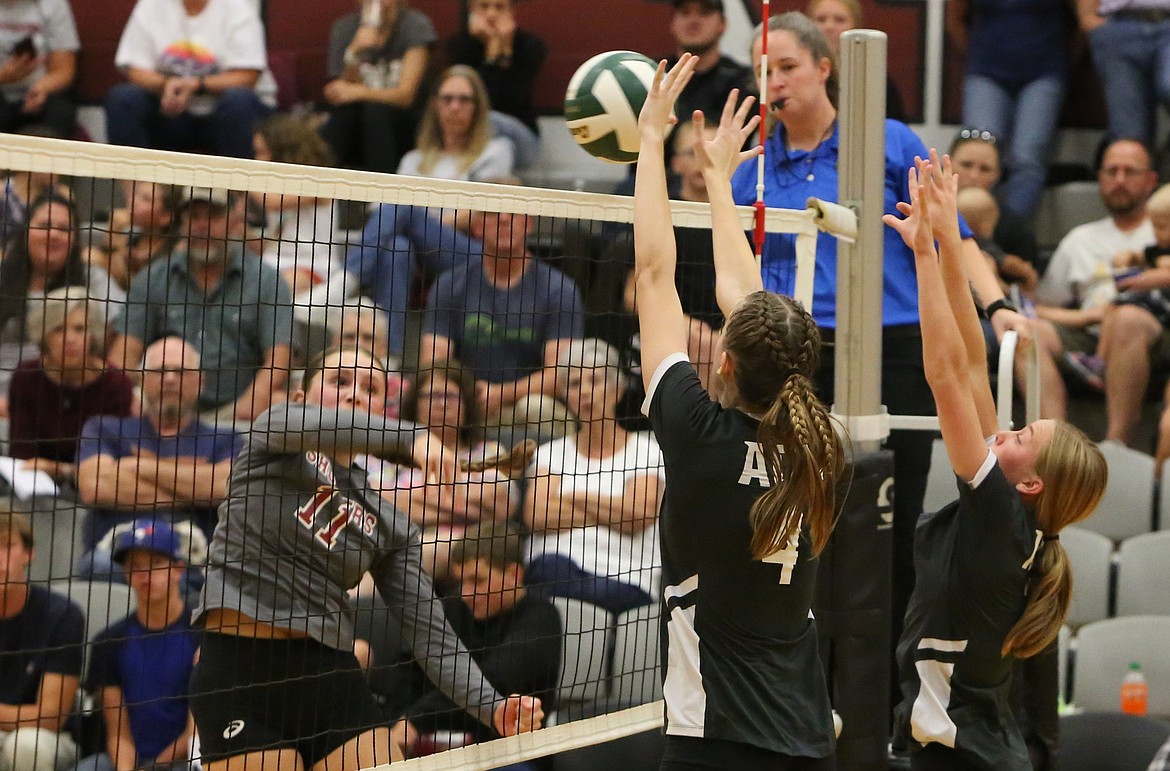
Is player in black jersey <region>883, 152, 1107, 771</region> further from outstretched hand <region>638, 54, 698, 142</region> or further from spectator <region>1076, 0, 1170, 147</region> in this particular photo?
spectator <region>1076, 0, 1170, 147</region>

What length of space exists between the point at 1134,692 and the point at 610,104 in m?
3.51

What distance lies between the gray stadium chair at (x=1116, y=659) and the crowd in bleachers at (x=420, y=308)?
4 cm

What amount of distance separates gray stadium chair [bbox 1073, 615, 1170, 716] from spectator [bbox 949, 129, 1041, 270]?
2229 mm

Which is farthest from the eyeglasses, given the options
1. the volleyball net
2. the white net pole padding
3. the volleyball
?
the white net pole padding

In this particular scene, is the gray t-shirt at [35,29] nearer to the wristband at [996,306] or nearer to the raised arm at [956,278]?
the wristband at [996,306]

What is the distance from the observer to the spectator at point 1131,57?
25.2ft

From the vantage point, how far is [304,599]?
357 centimetres

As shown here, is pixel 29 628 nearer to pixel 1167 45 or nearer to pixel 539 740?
pixel 539 740

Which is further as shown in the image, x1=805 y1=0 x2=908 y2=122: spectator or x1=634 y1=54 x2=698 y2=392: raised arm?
x1=805 y1=0 x2=908 y2=122: spectator

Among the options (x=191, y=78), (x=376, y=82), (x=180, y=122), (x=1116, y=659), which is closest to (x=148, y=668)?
(x=1116, y=659)

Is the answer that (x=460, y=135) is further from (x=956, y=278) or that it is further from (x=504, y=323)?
(x=956, y=278)

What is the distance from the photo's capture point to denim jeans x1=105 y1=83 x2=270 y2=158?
25.9 feet

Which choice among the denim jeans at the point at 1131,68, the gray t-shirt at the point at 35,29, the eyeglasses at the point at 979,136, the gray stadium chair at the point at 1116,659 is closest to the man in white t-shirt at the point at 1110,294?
the denim jeans at the point at 1131,68

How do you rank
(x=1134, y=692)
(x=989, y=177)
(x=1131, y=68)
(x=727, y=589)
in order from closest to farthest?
(x=727, y=589)
(x=1134, y=692)
(x=989, y=177)
(x=1131, y=68)
